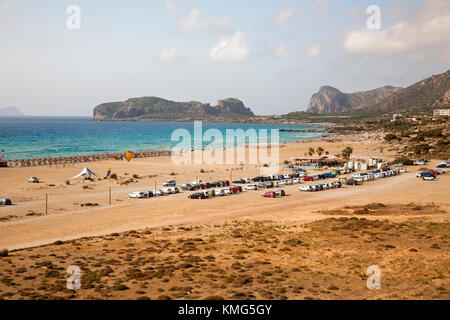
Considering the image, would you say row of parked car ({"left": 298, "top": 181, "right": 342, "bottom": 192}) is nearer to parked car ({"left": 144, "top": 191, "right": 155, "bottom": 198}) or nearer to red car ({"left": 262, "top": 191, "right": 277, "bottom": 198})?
red car ({"left": 262, "top": 191, "right": 277, "bottom": 198})

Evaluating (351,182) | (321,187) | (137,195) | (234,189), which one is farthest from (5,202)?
(351,182)

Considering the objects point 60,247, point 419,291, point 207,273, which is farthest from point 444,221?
point 60,247

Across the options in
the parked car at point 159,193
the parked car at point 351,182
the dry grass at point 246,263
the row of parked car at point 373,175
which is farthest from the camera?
the row of parked car at point 373,175

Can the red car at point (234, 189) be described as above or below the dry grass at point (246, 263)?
above

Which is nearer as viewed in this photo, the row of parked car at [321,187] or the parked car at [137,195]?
the parked car at [137,195]

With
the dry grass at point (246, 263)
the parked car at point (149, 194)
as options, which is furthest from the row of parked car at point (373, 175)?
the parked car at point (149, 194)

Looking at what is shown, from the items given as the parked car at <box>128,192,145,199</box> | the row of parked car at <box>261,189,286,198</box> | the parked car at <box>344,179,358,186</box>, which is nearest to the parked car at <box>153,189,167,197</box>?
the parked car at <box>128,192,145,199</box>

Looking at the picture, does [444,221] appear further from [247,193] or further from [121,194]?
[121,194]

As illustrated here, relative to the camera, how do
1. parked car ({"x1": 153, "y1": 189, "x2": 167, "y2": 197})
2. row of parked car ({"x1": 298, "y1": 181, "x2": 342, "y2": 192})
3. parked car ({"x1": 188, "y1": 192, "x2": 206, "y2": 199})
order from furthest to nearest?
row of parked car ({"x1": 298, "y1": 181, "x2": 342, "y2": 192}), parked car ({"x1": 153, "y1": 189, "x2": 167, "y2": 197}), parked car ({"x1": 188, "y1": 192, "x2": 206, "y2": 199})

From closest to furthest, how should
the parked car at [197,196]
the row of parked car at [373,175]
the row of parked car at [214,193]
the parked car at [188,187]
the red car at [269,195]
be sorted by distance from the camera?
the parked car at [197,196], the row of parked car at [214,193], the red car at [269,195], the parked car at [188,187], the row of parked car at [373,175]

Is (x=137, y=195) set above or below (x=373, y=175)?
below

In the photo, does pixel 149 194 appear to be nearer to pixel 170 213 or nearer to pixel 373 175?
pixel 170 213

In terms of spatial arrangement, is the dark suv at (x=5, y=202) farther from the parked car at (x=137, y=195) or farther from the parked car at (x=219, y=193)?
the parked car at (x=219, y=193)
